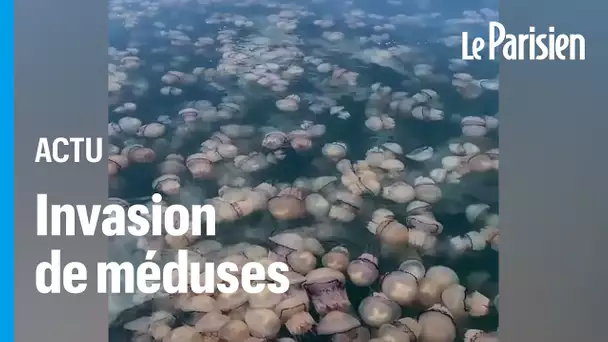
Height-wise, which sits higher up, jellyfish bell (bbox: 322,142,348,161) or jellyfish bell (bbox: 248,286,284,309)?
jellyfish bell (bbox: 322,142,348,161)

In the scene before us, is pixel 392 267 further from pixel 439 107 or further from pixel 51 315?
pixel 51 315

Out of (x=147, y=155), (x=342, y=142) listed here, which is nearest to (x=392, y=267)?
(x=342, y=142)

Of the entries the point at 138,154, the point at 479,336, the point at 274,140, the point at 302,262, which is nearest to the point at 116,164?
the point at 138,154

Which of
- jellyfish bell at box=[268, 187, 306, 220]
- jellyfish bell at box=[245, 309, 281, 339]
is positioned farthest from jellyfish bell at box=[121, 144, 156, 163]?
jellyfish bell at box=[245, 309, 281, 339]

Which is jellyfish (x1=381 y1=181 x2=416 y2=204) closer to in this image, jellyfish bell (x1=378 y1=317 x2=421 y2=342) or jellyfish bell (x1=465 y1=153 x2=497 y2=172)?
jellyfish bell (x1=465 y1=153 x2=497 y2=172)

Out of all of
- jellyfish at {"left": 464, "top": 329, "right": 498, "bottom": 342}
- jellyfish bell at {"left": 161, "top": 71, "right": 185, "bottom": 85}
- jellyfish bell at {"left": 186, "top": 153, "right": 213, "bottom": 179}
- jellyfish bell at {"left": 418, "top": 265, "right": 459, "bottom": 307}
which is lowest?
jellyfish at {"left": 464, "top": 329, "right": 498, "bottom": 342}
